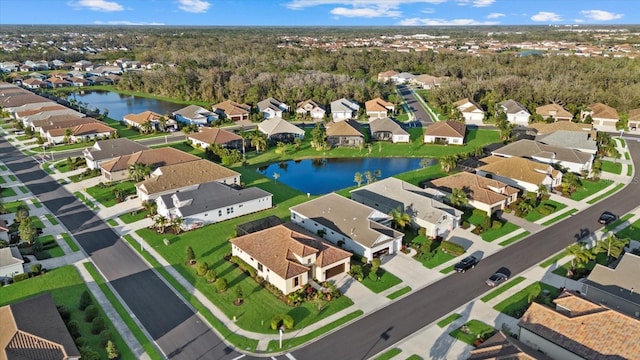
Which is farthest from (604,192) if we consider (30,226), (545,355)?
(30,226)

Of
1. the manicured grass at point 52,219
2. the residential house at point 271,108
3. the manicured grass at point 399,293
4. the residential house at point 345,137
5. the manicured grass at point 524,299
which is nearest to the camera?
the manicured grass at point 524,299

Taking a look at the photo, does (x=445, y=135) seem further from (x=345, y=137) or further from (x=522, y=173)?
(x=522, y=173)

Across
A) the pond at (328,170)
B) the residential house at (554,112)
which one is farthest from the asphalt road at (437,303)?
the residential house at (554,112)

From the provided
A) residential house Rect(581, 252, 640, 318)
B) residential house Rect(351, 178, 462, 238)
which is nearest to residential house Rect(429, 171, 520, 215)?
residential house Rect(351, 178, 462, 238)

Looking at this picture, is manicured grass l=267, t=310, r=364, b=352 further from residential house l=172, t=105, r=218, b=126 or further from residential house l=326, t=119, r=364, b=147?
residential house l=172, t=105, r=218, b=126

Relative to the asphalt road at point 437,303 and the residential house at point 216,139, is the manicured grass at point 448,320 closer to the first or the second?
the asphalt road at point 437,303

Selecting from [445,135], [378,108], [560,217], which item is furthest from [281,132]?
[560,217]
